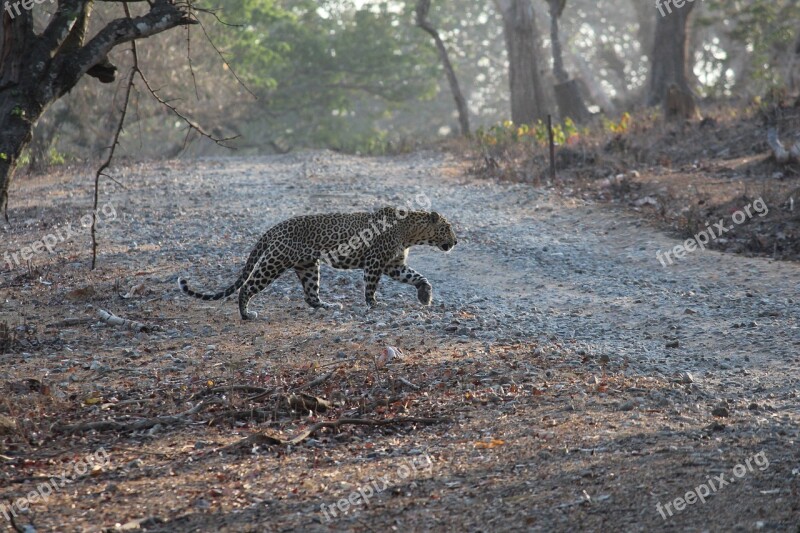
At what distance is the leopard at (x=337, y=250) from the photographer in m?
11.5

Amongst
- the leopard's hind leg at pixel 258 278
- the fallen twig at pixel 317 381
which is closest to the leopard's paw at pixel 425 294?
the leopard's hind leg at pixel 258 278

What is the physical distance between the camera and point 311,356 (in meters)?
9.89

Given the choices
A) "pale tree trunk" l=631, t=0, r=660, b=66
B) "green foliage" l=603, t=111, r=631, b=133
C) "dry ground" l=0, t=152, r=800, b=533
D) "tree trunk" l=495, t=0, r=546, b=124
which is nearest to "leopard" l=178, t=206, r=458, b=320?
"dry ground" l=0, t=152, r=800, b=533

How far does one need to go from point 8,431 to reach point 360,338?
3.88 metres

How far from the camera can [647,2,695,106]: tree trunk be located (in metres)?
29.2

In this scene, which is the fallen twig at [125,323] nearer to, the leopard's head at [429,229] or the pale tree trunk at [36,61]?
the pale tree trunk at [36,61]

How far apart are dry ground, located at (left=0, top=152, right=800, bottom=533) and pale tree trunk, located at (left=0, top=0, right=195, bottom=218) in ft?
7.22

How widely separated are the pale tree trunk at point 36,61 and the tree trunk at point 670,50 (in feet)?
72.9

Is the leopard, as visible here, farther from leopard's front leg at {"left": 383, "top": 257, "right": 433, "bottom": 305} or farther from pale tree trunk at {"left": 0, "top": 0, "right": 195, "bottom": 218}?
pale tree trunk at {"left": 0, "top": 0, "right": 195, "bottom": 218}

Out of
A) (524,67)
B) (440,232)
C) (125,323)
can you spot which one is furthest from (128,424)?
(524,67)

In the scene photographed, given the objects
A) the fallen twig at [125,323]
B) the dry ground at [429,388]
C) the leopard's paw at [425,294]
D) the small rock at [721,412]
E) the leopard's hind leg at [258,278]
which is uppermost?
the leopard's hind leg at [258,278]

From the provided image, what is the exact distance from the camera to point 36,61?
9188 mm

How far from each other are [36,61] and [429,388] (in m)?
4.57

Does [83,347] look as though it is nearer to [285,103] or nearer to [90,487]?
[90,487]
